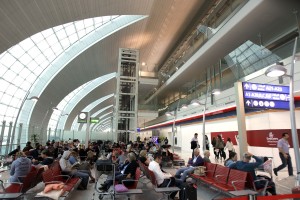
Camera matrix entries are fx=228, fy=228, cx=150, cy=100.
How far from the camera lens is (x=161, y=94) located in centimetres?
3148

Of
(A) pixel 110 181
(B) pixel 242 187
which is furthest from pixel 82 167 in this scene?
(B) pixel 242 187

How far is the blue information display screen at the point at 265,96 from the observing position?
7.45 m

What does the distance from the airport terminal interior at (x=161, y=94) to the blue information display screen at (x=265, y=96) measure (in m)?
0.04

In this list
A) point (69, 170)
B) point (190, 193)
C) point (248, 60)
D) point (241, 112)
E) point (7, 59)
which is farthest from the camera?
point (7, 59)

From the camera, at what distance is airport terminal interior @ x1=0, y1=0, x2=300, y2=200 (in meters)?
6.32

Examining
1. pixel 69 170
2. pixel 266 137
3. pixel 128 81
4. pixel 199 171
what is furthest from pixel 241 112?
pixel 128 81

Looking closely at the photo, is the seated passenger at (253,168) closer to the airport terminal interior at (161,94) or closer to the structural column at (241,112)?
the airport terminal interior at (161,94)

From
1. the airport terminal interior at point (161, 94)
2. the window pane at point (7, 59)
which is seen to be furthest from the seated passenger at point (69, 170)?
the window pane at point (7, 59)

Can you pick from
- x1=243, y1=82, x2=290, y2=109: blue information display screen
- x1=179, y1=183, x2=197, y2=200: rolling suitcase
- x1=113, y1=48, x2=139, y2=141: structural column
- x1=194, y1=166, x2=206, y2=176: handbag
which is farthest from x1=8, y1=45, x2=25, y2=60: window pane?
x1=179, y1=183, x2=197, y2=200: rolling suitcase

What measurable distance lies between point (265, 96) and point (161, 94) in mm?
24017

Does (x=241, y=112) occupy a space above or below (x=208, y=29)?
below

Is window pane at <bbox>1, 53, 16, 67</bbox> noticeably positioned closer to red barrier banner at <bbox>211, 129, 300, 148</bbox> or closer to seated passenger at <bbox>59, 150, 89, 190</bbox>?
seated passenger at <bbox>59, 150, 89, 190</bbox>

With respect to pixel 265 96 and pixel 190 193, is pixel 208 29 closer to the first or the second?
pixel 265 96

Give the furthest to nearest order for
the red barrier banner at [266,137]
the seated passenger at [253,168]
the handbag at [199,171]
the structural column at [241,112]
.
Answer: the red barrier banner at [266,137]
the structural column at [241,112]
the handbag at [199,171]
the seated passenger at [253,168]
